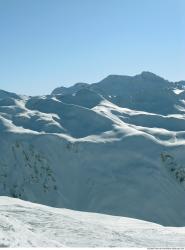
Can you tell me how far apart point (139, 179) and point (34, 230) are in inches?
7045

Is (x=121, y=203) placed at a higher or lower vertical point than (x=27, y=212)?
lower

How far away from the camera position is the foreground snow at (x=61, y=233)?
766 inches

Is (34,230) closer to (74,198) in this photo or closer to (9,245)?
(9,245)

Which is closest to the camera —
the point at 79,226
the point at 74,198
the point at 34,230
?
the point at 34,230

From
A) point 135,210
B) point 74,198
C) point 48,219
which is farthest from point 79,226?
point 74,198

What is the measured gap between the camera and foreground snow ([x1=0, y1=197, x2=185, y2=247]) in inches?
766

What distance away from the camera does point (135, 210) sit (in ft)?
573

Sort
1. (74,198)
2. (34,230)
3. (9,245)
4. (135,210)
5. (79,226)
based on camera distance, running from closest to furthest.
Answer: (9,245)
(34,230)
(79,226)
(135,210)
(74,198)

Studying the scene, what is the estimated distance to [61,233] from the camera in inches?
886

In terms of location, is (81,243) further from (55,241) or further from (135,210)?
(135,210)

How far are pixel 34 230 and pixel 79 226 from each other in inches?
117

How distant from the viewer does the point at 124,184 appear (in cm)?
19625

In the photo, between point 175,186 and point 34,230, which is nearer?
point 34,230

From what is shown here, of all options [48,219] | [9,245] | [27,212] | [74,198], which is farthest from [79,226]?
[74,198]
